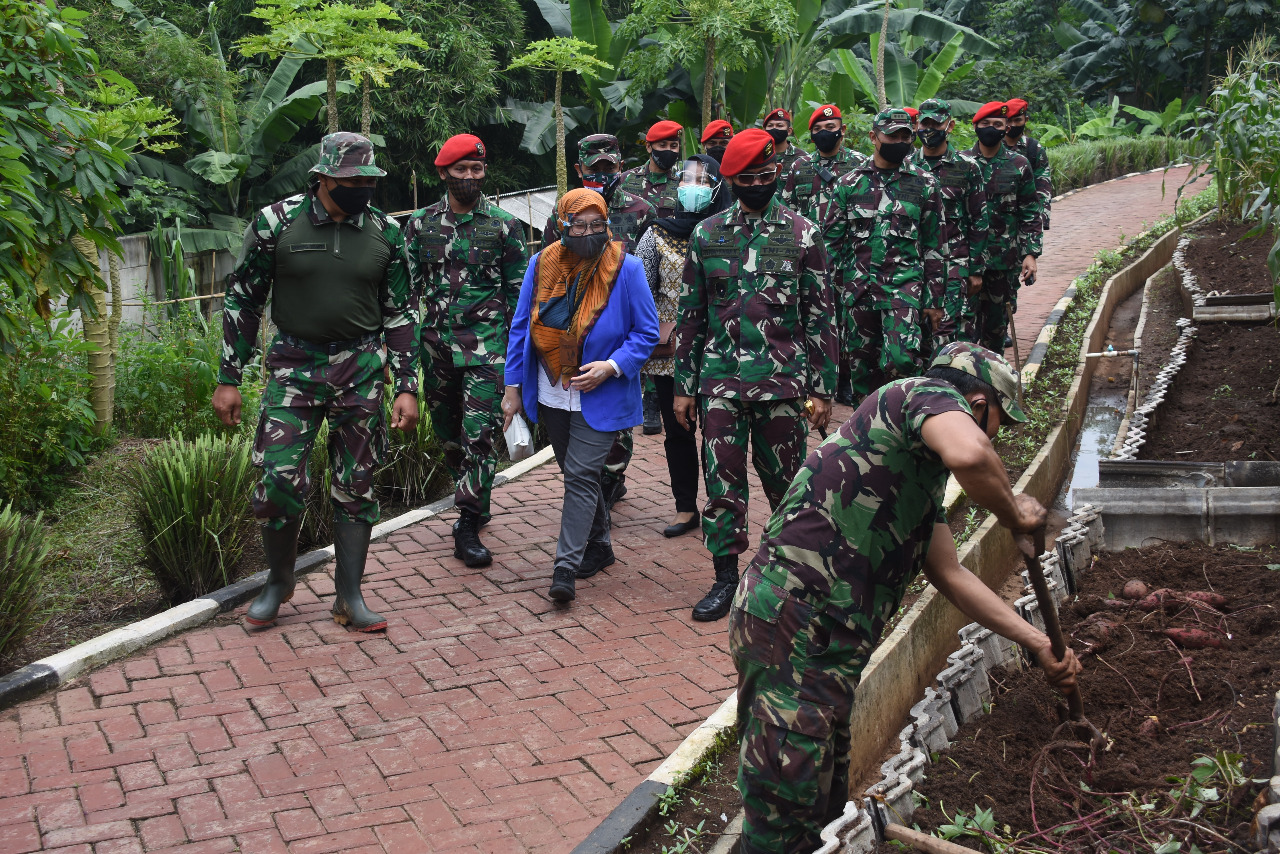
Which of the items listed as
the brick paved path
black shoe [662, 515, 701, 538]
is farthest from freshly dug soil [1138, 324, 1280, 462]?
the brick paved path

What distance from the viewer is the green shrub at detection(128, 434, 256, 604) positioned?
5.88 meters

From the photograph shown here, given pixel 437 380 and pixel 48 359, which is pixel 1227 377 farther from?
pixel 48 359

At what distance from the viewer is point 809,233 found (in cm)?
561

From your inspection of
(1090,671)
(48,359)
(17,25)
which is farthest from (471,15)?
(1090,671)

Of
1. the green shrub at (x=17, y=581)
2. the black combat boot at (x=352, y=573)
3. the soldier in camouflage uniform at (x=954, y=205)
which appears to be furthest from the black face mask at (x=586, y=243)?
the soldier in camouflage uniform at (x=954, y=205)

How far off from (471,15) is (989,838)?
17.0 m

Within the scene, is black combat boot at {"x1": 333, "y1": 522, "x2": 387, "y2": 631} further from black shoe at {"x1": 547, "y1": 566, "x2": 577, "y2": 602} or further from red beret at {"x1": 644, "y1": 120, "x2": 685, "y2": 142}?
red beret at {"x1": 644, "y1": 120, "x2": 685, "y2": 142}

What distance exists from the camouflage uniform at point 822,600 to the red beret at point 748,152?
2450 millimetres

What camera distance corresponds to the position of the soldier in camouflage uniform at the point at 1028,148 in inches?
385

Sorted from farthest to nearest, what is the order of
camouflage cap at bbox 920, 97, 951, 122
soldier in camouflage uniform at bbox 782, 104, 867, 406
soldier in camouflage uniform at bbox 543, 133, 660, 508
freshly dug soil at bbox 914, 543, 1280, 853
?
camouflage cap at bbox 920, 97, 951, 122 → soldier in camouflage uniform at bbox 782, 104, 867, 406 → soldier in camouflage uniform at bbox 543, 133, 660, 508 → freshly dug soil at bbox 914, 543, 1280, 853

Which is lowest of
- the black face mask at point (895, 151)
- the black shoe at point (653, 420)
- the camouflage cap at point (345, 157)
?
the black shoe at point (653, 420)

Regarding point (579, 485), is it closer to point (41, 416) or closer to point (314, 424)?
point (314, 424)

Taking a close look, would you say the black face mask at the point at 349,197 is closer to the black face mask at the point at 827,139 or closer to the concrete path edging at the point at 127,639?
the concrete path edging at the point at 127,639

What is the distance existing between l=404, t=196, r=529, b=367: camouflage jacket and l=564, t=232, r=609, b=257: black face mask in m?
0.80
